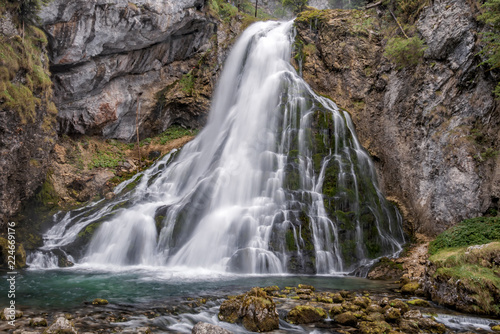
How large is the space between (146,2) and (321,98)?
11610mm

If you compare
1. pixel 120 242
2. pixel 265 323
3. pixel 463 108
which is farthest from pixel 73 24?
pixel 463 108

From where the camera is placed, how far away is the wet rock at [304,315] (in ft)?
20.6

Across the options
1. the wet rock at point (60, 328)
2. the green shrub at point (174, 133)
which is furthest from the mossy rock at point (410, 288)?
the green shrub at point (174, 133)

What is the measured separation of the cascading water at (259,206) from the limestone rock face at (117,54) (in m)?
4.76

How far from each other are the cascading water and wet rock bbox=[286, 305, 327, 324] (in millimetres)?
4968

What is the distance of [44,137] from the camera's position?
14234mm

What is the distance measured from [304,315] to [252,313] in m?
1.12

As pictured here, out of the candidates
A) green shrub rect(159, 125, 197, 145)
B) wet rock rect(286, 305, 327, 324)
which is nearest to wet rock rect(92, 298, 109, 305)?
wet rock rect(286, 305, 327, 324)

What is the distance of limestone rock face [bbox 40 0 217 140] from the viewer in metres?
16.1

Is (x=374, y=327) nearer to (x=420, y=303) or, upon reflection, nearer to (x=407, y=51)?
(x=420, y=303)

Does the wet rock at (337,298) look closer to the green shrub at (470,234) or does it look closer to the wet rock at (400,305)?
the wet rock at (400,305)

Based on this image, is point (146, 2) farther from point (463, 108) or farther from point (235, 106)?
point (463, 108)

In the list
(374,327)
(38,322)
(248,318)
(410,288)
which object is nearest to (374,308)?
(374,327)

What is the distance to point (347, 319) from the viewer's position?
616 cm
